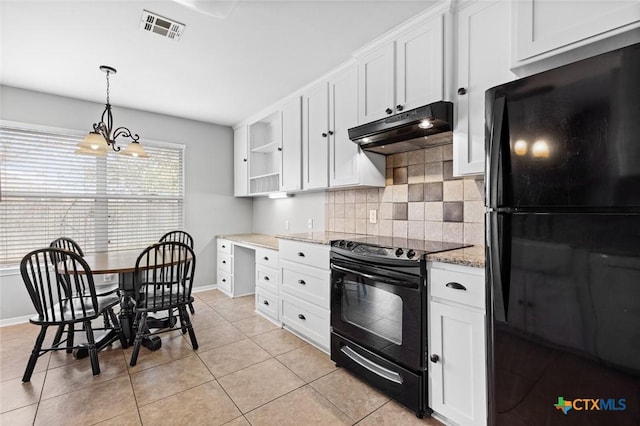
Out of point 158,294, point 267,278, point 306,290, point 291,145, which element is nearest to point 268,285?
point 267,278

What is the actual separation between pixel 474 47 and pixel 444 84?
0.24 m

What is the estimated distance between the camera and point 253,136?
438 cm

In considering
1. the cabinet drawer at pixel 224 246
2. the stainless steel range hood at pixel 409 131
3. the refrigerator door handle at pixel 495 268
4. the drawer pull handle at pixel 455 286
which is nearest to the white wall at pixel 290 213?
the cabinet drawer at pixel 224 246

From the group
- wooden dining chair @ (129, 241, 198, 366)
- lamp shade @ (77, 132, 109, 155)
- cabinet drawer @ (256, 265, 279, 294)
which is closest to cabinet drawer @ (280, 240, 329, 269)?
cabinet drawer @ (256, 265, 279, 294)

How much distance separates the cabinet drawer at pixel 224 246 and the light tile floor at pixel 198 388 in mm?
1515

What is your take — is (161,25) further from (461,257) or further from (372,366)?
(372,366)

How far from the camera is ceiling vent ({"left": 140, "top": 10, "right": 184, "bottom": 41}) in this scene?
205 cm

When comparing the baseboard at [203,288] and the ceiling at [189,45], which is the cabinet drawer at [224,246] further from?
the ceiling at [189,45]

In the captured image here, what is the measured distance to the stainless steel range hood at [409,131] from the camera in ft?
6.03

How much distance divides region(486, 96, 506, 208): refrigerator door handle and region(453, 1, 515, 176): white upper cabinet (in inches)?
23.0

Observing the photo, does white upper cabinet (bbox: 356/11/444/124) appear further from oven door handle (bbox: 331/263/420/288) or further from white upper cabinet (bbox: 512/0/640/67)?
oven door handle (bbox: 331/263/420/288)

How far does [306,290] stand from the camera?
268cm

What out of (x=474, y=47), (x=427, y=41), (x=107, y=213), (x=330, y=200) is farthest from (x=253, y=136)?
(x=474, y=47)

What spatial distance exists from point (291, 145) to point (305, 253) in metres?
1.36
